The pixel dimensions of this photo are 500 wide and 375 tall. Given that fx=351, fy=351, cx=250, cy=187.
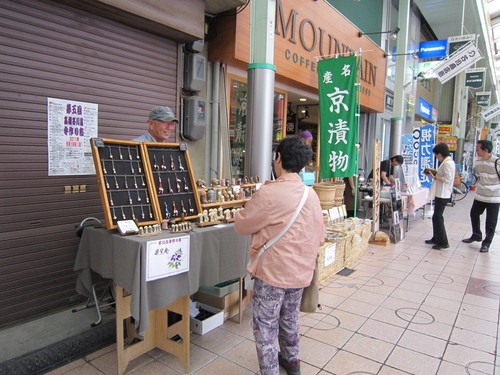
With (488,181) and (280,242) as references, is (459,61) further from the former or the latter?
(280,242)

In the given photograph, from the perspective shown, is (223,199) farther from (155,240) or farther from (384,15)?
(384,15)

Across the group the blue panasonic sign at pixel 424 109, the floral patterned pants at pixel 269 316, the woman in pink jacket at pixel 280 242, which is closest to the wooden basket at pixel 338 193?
the woman in pink jacket at pixel 280 242

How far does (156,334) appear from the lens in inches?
126

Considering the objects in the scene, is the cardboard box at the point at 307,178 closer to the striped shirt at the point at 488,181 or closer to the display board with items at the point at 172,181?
the display board with items at the point at 172,181

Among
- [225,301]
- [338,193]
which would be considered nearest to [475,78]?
[338,193]

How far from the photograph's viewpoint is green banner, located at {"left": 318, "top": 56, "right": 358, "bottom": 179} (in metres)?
6.14

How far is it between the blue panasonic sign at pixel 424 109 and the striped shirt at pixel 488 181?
11265 mm

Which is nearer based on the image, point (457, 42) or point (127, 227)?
point (127, 227)

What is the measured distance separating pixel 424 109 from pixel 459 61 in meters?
8.33

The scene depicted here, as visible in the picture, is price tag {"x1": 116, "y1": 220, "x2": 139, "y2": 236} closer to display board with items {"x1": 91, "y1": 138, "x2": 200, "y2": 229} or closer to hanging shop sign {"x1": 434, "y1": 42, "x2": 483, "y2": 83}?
display board with items {"x1": 91, "y1": 138, "x2": 200, "y2": 229}

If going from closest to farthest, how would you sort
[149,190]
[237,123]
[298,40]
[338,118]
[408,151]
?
[149,190], [338,118], [237,123], [298,40], [408,151]

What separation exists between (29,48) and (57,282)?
2.49 metres

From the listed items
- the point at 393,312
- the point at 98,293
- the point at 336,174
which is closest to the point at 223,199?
the point at 98,293

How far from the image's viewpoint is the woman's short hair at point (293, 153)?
8.38 ft
